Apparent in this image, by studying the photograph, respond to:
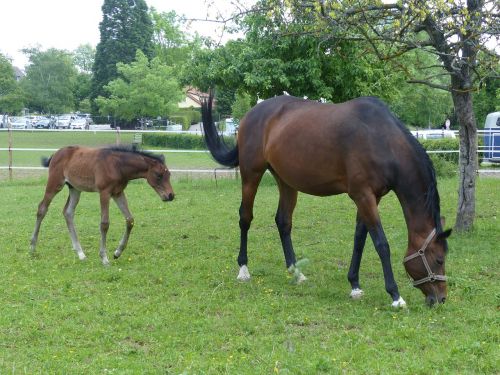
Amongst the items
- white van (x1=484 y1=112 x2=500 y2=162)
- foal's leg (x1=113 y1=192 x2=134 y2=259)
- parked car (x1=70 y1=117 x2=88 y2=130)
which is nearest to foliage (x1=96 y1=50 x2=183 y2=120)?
parked car (x1=70 y1=117 x2=88 y2=130)

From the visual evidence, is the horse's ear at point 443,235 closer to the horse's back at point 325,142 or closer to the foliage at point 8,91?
the horse's back at point 325,142

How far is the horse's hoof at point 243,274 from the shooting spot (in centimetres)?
673

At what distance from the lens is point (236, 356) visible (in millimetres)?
4297

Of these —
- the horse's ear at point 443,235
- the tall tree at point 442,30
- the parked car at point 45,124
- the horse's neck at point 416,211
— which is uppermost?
the tall tree at point 442,30

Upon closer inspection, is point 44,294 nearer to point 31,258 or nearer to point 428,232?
point 31,258

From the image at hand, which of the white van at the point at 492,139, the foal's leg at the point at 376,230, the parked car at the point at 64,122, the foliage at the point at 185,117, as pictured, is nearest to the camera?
the foal's leg at the point at 376,230

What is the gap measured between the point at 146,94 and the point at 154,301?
37897 mm

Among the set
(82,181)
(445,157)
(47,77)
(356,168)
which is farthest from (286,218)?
(47,77)

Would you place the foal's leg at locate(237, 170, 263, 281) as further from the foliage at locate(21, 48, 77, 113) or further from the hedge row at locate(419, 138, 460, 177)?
the foliage at locate(21, 48, 77, 113)

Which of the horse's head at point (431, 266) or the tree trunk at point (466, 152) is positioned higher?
the tree trunk at point (466, 152)

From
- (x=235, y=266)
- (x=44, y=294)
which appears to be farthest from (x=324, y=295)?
(x=44, y=294)

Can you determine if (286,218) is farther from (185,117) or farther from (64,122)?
(64,122)

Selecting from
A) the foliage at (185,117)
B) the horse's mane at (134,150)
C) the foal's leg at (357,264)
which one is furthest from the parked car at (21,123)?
the foal's leg at (357,264)

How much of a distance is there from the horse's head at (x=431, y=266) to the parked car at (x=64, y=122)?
4685cm
